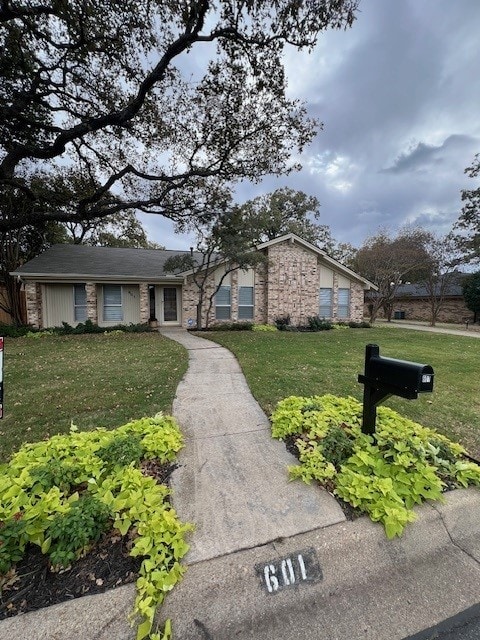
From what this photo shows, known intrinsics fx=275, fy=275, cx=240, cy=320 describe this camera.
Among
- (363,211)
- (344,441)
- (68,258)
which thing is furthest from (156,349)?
(363,211)

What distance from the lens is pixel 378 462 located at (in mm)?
2463

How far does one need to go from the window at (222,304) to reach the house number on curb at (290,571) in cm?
1254

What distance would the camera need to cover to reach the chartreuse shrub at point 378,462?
2.14 meters

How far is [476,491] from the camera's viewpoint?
2.38m

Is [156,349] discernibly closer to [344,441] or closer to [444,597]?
[344,441]

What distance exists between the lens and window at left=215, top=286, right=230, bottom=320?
46.4 feet

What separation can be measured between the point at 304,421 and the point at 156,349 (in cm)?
594

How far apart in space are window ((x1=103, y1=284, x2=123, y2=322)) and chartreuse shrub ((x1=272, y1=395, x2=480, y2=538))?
38.8ft

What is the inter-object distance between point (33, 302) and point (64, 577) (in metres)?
13.2

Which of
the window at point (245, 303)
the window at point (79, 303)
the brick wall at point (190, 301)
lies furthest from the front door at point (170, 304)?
the window at point (79, 303)

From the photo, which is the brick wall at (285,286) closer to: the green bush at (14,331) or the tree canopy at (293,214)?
the green bush at (14,331)

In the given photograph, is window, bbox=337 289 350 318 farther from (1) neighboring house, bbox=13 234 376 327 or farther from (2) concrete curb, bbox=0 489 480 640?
(2) concrete curb, bbox=0 489 480 640

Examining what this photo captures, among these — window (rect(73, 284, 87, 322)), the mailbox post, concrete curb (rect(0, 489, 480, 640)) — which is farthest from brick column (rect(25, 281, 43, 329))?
the mailbox post

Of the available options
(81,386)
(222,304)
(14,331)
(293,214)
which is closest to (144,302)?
(222,304)
